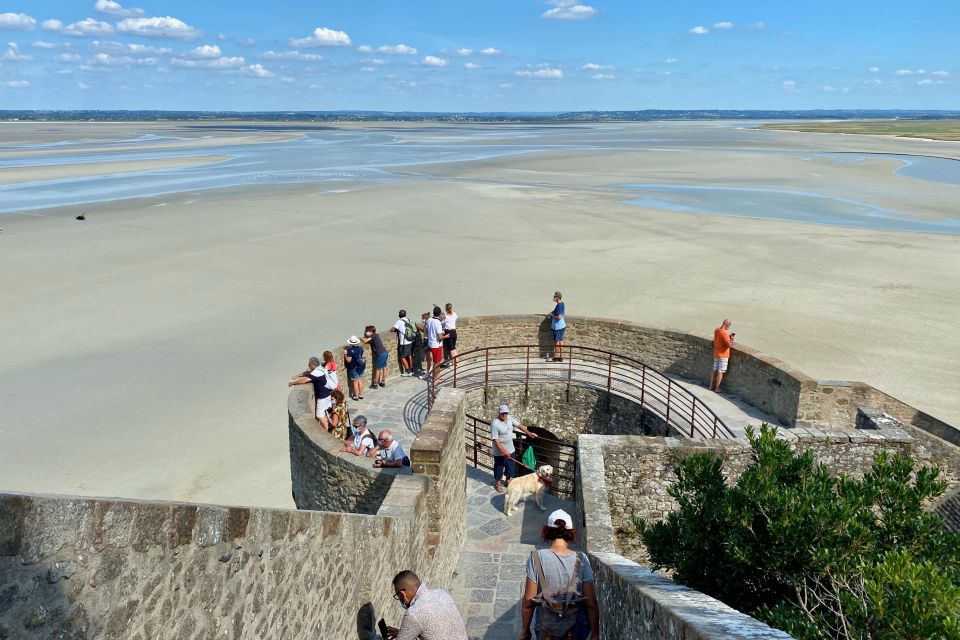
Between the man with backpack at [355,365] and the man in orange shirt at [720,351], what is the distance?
5335 millimetres

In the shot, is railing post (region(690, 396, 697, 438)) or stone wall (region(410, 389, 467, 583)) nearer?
stone wall (region(410, 389, 467, 583))

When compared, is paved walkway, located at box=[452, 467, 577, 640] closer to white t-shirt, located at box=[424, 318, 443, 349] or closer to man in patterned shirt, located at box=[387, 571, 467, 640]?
man in patterned shirt, located at box=[387, 571, 467, 640]

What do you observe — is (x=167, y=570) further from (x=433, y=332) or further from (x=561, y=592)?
(x=433, y=332)

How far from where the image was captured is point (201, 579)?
2859 millimetres

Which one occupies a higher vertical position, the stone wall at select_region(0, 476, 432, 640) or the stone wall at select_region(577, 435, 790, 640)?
the stone wall at select_region(0, 476, 432, 640)

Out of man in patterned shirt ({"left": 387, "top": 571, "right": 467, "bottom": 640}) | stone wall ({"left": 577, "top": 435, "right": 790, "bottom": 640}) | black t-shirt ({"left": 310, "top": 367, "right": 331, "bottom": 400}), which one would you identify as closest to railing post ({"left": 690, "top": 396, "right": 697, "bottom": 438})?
stone wall ({"left": 577, "top": 435, "right": 790, "bottom": 640})

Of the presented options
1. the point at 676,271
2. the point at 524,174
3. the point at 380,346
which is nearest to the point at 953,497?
the point at 380,346

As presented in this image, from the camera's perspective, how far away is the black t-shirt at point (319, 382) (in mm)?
9008

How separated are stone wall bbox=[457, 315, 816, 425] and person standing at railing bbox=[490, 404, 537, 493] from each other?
11.6ft

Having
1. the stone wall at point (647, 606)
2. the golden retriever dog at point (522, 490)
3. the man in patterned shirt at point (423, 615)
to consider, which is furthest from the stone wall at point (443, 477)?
the man in patterned shirt at point (423, 615)

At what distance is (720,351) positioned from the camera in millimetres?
10555

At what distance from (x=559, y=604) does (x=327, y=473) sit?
3.49 meters

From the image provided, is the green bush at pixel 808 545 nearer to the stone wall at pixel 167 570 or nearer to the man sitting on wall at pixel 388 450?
the stone wall at pixel 167 570

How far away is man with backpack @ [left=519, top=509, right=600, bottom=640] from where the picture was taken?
15.0 feet
